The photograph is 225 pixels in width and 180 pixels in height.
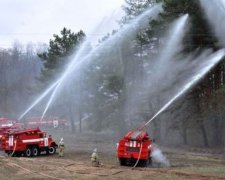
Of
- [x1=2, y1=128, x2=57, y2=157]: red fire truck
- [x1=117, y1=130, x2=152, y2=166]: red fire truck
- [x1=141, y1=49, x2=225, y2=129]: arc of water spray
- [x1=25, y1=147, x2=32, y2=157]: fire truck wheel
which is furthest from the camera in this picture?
[x1=141, y1=49, x2=225, y2=129]: arc of water spray

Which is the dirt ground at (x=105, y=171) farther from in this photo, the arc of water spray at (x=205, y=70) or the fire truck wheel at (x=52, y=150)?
the arc of water spray at (x=205, y=70)

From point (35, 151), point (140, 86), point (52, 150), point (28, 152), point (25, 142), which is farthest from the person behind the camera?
point (140, 86)

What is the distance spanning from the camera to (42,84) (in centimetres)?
6125

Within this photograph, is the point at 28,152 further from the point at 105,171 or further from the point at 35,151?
the point at 105,171

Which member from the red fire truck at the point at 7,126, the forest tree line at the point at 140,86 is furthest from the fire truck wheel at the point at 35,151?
the forest tree line at the point at 140,86

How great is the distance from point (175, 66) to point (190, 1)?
6128mm

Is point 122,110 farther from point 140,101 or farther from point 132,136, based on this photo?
point 132,136

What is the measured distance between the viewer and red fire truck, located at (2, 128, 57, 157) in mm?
30000

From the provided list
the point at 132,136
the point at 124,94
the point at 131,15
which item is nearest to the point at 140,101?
the point at 124,94

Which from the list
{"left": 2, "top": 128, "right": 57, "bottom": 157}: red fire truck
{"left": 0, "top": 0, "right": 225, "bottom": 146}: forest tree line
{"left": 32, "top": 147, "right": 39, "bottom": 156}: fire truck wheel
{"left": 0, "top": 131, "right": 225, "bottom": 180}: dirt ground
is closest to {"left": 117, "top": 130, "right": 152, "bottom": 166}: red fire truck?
{"left": 0, "top": 131, "right": 225, "bottom": 180}: dirt ground

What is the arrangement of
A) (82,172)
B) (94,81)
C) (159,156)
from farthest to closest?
(94,81)
(159,156)
(82,172)

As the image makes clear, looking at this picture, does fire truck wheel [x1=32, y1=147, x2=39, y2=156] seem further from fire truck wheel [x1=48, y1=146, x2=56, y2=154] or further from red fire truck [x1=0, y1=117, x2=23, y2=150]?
red fire truck [x1=0, y1=117, x2=23, y2=150]

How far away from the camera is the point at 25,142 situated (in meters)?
30.2

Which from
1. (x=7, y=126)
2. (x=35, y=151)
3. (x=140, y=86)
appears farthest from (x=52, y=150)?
(x=140, y=86)
